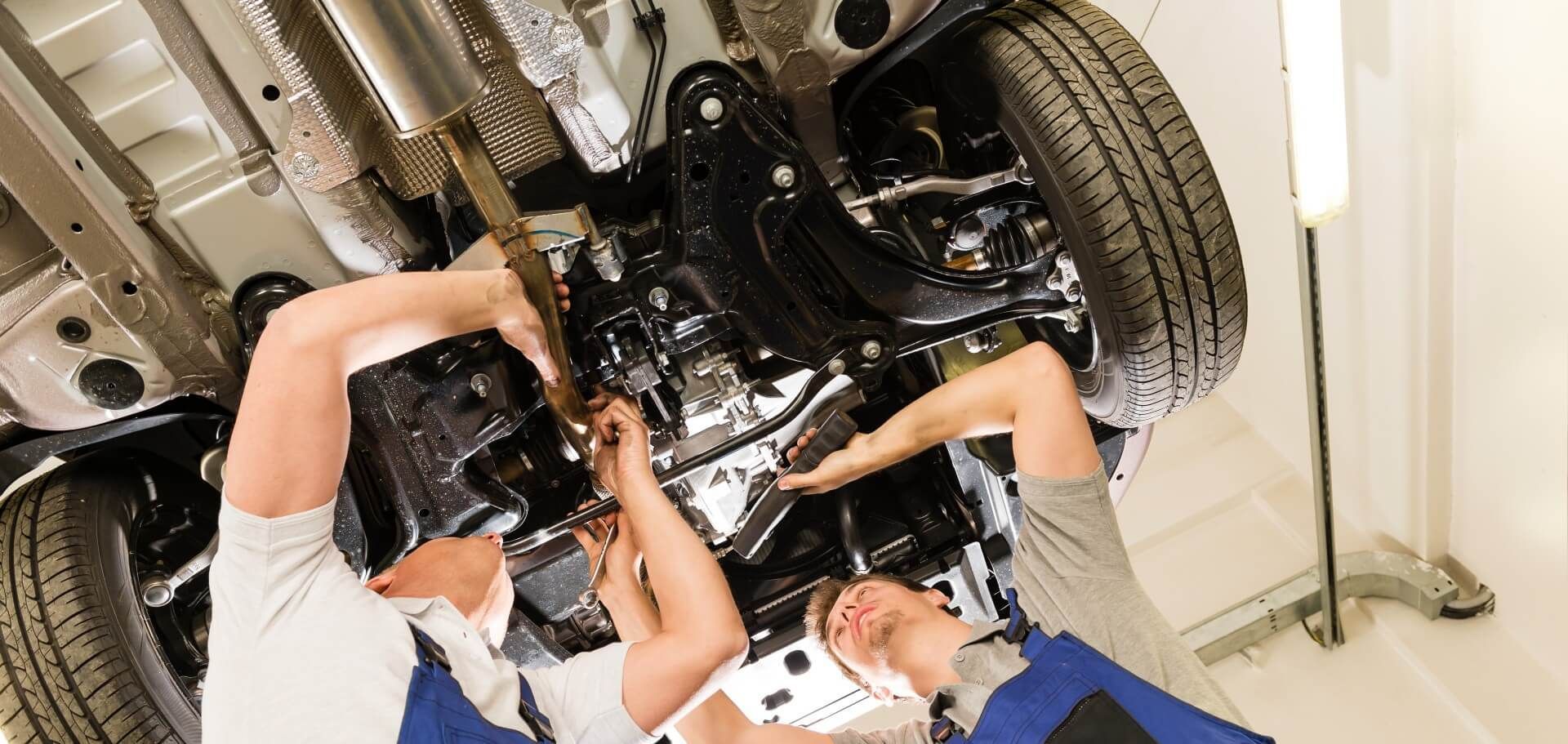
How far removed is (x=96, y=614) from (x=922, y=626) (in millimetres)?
1510

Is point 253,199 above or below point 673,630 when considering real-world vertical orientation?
above

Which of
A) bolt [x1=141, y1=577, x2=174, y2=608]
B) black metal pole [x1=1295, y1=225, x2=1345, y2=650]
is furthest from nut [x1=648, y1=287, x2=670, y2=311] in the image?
black metal pole [x1=1295, y1=225, x2=1345, y2=650]

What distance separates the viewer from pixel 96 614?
1.83 meters

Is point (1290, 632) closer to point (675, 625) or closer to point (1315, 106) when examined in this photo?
point (1315, 106)

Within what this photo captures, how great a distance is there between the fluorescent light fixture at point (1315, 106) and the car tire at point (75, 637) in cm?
235

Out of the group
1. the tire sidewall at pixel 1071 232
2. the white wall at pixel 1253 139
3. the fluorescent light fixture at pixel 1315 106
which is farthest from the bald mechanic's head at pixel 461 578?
the white wall at pixel 1253 139

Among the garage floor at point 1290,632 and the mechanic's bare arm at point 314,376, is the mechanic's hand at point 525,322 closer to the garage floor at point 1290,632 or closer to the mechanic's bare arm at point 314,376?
the mechanic's bare arm at point 314,376

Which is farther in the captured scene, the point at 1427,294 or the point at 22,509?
the point at 1427,294

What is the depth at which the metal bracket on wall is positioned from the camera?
3277 mm

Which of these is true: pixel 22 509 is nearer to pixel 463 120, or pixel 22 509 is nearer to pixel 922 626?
pixel 463 120

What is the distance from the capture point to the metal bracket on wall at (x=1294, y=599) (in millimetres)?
3277

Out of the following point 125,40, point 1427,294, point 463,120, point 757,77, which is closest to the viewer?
point 125,40

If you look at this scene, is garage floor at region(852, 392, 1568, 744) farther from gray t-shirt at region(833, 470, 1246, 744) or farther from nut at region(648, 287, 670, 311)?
nut at region(648, 287, 670, 311)

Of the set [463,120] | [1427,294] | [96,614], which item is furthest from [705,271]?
[1427,294]
